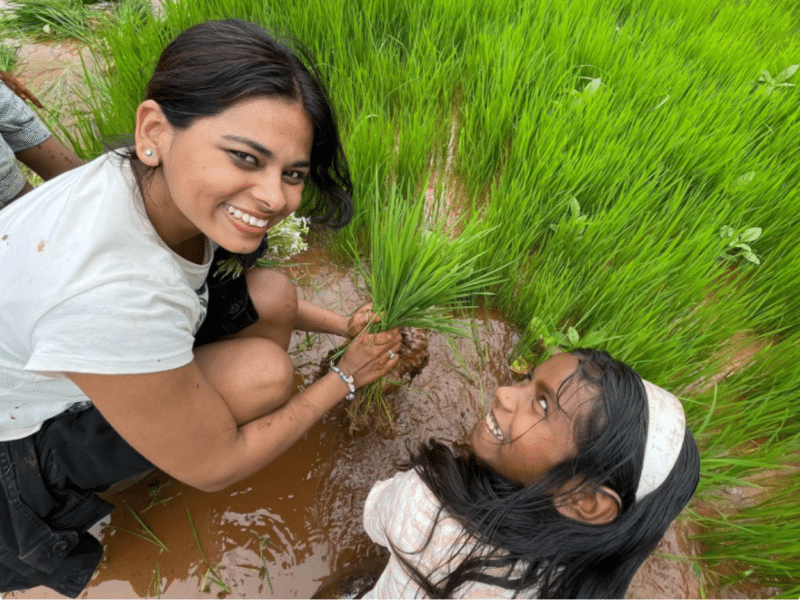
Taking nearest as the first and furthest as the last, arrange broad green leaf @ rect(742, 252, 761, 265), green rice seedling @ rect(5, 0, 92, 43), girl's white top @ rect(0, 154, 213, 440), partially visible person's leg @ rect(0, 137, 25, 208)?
girl's white top @ rect(0, 154, 213, 440)
partially visible person's leg @ rect(0, 137, 25, 208)
broad green leaf @ rect(742, 252, 761, 265)
green rice seedling @ rect(5, 0, 92, 43)

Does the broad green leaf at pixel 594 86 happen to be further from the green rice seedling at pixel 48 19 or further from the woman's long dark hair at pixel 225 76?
the green rice seedling at pixel 48 19

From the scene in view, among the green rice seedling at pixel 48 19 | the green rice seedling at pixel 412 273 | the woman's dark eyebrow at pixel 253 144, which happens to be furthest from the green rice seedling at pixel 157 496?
the green rice seedling at pixel 48 19

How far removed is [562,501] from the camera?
0.95 meters

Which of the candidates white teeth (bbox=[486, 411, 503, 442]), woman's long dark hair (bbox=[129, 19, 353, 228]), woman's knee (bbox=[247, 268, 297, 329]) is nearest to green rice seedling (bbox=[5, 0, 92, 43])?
woman's knee (bbox=[247, 268, 297, 329])

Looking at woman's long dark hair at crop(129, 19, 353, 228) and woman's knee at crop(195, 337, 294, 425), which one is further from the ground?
woman's long dark hair at crop(129, 19, 353, 228)

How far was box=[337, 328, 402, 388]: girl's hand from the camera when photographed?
1.23 metres

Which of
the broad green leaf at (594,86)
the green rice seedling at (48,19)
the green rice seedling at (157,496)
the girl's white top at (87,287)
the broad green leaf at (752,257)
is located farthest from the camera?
the green rice seedling at (48,19)

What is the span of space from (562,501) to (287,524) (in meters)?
0.82

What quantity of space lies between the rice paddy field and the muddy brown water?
0.94ft

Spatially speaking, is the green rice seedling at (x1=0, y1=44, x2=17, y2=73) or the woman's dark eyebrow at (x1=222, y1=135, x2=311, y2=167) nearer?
the woman's dark eyebrow at (x1=222, y1=135, x2=311, y2=167)

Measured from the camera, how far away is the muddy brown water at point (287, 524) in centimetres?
124

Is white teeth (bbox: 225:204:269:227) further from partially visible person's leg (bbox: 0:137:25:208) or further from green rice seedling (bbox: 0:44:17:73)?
green rice seedling (bbox: 0:44:17:73)

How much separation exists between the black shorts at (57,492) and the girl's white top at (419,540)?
62cm

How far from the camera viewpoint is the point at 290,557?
1284 millimetres
